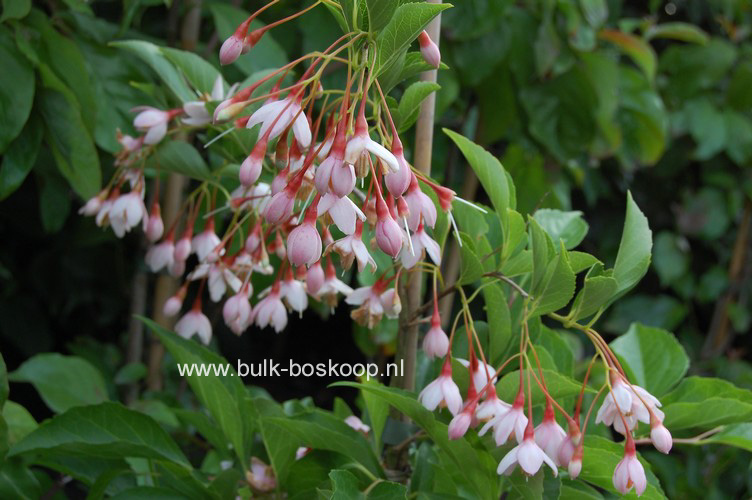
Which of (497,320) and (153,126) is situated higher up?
(153,126)

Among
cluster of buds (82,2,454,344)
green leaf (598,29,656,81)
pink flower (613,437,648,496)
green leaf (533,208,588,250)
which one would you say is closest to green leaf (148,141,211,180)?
cluster of buds (82,2,454,344)

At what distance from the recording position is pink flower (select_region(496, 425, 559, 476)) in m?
0.56

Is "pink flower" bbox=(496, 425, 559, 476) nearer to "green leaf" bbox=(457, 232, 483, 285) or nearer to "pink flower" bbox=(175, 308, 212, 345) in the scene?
"green leaf" bbox=(457, 232, 483, 285)

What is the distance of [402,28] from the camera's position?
0.51 metres

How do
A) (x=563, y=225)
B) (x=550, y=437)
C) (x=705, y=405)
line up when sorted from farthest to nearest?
1. (x=563, y=225)
2. (x=705, y=405)
3. (x=550, y=437)

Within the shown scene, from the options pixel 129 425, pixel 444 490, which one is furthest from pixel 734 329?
pixel 129 425

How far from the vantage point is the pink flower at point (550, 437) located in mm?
597

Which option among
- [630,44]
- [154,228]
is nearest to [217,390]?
[154,228]

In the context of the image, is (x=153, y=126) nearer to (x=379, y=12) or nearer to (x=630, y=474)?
(x=379, y=12)

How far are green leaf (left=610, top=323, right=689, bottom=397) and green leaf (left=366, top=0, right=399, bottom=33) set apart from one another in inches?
17.9

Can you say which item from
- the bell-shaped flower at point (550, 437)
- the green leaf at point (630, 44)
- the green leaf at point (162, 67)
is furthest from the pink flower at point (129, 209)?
the green leaf at point (630, 44)

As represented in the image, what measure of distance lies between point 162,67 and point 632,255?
18.4 inches

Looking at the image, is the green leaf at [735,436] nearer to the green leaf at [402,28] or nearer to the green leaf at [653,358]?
the green leaf at [653,358]

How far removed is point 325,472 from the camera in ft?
2.35
